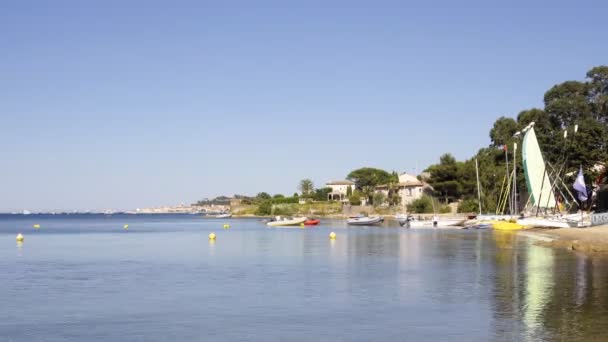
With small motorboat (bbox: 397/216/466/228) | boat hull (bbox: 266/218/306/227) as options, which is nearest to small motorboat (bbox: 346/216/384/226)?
boat hull (bbox: 266/218/306/227)

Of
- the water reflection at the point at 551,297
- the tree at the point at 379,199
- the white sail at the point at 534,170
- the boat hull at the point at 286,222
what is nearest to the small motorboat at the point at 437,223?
the white sail at the point at 534,170

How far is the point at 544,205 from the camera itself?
9125cm

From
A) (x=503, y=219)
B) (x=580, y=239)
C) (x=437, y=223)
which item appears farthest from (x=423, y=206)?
(x=580, y=239)

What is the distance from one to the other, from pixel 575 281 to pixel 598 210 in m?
58.1

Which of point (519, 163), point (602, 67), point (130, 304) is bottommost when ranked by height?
point (130, 304)

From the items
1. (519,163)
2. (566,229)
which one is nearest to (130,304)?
(566,229)

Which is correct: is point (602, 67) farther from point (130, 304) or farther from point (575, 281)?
point (130, 304)

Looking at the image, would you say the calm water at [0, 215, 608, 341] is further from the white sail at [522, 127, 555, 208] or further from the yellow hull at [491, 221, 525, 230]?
the white sail at [522, 127, 555, 208]

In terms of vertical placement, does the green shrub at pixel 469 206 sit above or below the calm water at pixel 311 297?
above

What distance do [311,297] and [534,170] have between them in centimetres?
6395

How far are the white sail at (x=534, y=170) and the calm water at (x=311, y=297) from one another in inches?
1367

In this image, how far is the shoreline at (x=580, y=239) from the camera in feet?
174

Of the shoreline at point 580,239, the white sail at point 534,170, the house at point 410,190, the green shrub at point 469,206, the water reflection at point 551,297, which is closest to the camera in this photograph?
the water reflection at point 551,297

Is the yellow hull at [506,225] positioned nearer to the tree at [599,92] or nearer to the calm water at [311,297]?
the tree at [599,92]
